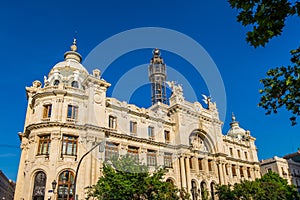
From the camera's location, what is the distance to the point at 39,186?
Result: 25.3 m

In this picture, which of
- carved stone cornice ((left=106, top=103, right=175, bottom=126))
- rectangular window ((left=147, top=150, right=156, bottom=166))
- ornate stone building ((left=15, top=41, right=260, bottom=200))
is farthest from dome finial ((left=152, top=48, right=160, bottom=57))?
rectangular window ((left=147, top=150, right=156, bottom=166))

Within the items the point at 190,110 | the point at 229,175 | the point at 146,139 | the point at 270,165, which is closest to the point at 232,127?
the point at 270,165

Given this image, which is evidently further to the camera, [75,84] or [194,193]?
[194,193]

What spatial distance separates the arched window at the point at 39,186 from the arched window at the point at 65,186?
4.83 feet

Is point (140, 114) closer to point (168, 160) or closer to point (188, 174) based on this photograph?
point (168, 160)

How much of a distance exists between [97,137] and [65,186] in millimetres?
5844

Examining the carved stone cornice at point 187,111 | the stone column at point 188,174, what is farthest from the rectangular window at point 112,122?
the stone column at point 188,174

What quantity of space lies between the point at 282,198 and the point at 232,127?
23162 mm

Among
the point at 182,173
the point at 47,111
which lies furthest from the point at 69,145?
the point at 182,173

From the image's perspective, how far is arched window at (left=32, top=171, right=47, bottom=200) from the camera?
25.0 metres

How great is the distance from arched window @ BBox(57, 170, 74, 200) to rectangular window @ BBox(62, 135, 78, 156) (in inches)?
79.1

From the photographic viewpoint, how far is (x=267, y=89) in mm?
8492

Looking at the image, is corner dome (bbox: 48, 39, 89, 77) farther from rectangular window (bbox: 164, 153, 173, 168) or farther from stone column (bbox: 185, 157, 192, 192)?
stone column (bbox: 185, 157, 192, 192)

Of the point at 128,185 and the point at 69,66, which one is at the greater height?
the point at 69,66
